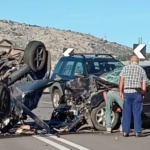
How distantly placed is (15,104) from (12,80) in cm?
62

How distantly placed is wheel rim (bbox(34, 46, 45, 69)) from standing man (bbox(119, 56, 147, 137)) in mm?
1940

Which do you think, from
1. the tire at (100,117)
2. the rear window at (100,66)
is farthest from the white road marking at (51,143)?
the rear window at (100,66)

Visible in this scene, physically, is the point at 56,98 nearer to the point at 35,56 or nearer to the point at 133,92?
the point at 35,56

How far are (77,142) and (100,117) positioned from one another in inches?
75.9

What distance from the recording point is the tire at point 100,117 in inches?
512

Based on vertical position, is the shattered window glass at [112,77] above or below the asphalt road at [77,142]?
above

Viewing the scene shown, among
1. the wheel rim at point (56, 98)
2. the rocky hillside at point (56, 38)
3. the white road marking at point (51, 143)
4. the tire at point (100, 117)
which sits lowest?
the white road marking at point (51, 143)

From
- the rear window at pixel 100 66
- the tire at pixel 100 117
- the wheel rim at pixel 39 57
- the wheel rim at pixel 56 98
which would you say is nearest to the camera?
the wheel rim at pixel 39 57

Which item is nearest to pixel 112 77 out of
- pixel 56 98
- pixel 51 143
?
pixel 51 143

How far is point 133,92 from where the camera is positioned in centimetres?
1198

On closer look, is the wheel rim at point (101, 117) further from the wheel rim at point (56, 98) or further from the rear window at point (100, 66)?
the rear window at point (100, 66)

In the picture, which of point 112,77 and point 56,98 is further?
point 56,98

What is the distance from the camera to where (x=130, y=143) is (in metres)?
11.2

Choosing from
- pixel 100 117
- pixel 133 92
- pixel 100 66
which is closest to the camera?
pixel 133 92
